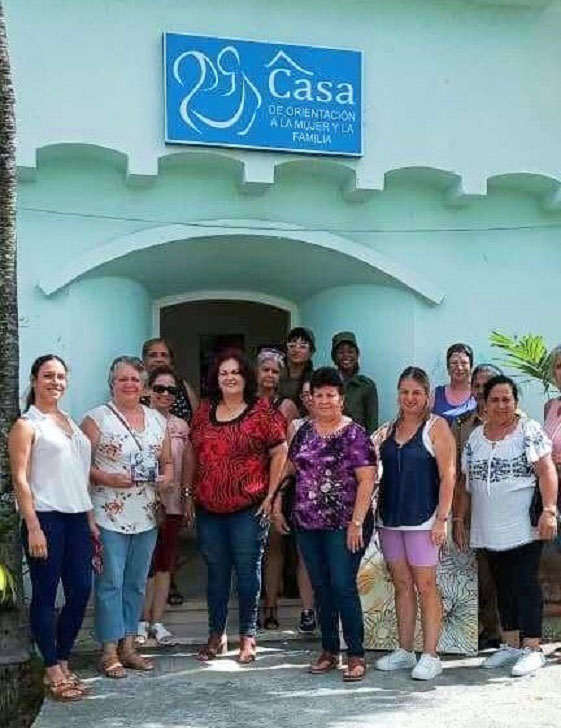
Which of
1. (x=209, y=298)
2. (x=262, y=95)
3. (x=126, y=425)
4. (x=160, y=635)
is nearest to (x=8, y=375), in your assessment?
(x=126, y=425)

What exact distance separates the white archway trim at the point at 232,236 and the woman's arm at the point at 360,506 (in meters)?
2.59

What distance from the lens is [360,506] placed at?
16.7ft

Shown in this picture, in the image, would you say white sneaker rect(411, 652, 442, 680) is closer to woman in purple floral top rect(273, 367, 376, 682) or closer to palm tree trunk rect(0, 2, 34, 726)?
woman in purple floral top rect(273, 367, 376, 682)

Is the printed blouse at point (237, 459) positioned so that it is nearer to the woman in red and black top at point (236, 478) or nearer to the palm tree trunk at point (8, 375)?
the woman in red and black top at point (236, 478)

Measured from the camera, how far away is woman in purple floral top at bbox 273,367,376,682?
16.9 ft

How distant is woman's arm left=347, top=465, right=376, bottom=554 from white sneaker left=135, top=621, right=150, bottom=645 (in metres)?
1.48

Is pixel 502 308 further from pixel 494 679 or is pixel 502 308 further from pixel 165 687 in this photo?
pixel 165 687

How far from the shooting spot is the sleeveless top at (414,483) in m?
5.27

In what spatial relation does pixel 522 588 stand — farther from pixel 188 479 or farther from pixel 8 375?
pixel 8 375

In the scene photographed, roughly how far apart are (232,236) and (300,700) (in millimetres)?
3474

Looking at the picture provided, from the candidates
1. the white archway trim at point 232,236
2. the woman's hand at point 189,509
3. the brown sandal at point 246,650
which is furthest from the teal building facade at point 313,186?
the brown sandal at point 246,650

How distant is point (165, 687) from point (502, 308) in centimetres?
407

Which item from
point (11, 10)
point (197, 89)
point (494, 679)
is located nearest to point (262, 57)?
point (197, 89)

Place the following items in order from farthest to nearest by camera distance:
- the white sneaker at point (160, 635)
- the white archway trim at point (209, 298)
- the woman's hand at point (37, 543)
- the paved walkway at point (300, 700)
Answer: the white archway trim at point (209, 298) → the white sneaker at point (160, 635) → the woman's hand at point (37, 543) → the paved walkway at point (300, 700)
